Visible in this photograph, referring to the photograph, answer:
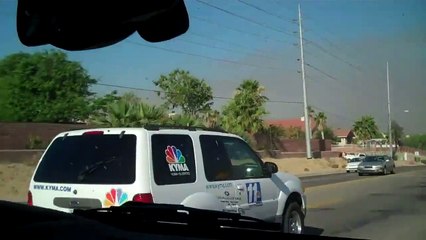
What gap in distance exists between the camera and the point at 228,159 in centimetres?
743

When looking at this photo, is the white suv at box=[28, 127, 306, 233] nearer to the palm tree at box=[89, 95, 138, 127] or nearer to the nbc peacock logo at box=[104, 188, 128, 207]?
the nbc peacock logo at box=[104, 188, 128, 207]

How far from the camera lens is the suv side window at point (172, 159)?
623 centimetres

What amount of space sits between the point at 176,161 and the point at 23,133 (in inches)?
882

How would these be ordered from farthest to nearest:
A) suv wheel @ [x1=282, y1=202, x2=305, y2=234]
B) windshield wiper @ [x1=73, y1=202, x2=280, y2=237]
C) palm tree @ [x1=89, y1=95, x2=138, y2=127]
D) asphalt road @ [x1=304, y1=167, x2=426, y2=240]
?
palm tree @ [x1=89, y1=95, x2=138, y2=127] < suv wheel @ [x1=282, y1=202, x2=305, y2=234] < asphalt road @ [x1=304, y1=167, x2=426, y2=240] < windshield wiper @ [x1=73, y1=202, x2=280, y2=237]

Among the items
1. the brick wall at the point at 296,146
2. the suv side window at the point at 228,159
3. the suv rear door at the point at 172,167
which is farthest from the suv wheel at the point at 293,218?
the brick wall at the point at 296,146

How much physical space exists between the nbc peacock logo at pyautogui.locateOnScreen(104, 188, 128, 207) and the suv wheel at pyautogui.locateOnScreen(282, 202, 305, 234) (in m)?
3.06

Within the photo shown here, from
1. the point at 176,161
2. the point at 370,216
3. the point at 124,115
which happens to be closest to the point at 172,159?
Answer: the point at 176,161

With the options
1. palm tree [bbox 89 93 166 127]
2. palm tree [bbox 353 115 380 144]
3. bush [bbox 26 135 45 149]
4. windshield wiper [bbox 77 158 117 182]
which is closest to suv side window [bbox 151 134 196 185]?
windshield wiper [bbox 77 158 117 182]

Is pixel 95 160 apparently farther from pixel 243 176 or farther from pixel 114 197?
pixel 243 176

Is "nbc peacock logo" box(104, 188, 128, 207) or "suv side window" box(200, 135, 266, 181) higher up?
"suv side window" box(200, 135, 266, 181)

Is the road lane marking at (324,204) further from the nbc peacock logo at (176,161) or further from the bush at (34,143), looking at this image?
the bush at (34,143)

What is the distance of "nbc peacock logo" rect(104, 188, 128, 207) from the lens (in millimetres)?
6004

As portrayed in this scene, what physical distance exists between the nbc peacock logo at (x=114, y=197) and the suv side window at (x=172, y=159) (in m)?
0.40

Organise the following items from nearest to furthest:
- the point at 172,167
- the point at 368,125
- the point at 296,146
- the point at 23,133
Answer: the point at 368,125 → the point at 172,167 → the point at 296,146 → the point at 23,133
